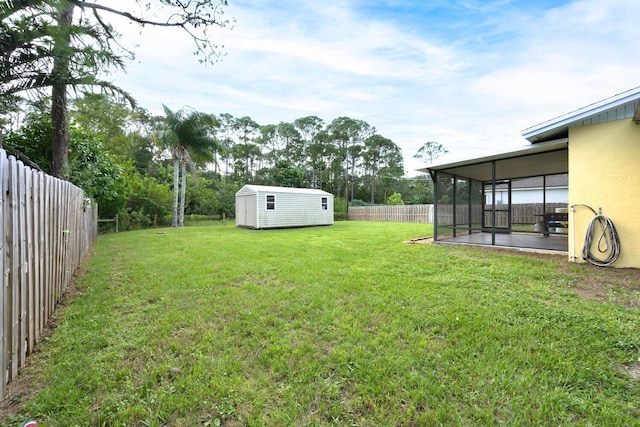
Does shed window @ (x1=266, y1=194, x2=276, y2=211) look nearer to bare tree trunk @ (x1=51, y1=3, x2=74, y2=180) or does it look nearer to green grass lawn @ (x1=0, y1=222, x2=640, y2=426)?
bare tree trunk @ (x1=51, y1=3, x2=74, y2=180)

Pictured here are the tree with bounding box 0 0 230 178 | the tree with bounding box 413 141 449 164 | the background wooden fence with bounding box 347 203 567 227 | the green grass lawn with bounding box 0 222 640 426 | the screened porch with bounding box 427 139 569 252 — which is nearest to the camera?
the green grass lawn with bounding box 0 222 640 426

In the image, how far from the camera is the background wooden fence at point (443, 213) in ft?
27.4

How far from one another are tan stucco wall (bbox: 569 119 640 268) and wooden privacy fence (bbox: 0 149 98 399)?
719cm

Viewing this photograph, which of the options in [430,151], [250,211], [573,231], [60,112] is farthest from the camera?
[430,151]

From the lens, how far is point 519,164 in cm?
722

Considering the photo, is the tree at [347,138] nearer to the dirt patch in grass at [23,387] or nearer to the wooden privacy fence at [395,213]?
the wooden privacy fence at [395,213]

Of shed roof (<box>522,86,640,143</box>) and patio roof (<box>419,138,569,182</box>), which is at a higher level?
shed roof (<box>522,86,640,143</box>)

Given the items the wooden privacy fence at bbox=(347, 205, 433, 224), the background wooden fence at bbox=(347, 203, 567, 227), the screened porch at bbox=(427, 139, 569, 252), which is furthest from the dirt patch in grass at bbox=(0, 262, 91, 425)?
the wooden privacy fence at bbox=(347, 205, 433, 224)

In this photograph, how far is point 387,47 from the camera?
857cm

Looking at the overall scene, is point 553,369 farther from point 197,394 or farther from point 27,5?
point 27,5

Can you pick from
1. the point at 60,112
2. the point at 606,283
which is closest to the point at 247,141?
the point at 60,112

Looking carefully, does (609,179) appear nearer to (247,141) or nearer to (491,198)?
(491,198)

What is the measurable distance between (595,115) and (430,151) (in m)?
31.8

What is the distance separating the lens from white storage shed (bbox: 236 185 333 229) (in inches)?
503
